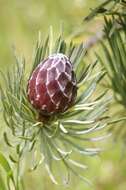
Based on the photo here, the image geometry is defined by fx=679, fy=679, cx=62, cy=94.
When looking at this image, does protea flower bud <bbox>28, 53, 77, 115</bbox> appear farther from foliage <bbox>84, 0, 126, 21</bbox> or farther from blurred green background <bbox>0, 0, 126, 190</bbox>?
blurred green background <bbox>0, 0, 126, 190</bbox>

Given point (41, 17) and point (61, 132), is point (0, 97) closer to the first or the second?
point (61, 132)

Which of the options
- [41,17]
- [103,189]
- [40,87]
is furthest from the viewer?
[41,17]

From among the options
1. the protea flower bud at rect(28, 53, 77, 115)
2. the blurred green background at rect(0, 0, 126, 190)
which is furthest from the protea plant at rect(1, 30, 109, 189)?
the blurred green background at rect(0, 0, 126, 190)

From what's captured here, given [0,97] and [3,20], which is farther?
[3,20]

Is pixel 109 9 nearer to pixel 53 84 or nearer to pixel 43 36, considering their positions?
pixel 53 84

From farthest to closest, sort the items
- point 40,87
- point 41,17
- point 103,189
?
point 41,17 → point 103,189 → point 40,87

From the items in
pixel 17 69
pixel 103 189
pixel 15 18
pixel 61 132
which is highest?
pixel 15 18

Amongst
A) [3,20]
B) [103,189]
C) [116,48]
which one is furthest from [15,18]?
[116,48]

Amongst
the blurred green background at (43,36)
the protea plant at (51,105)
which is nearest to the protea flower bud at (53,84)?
the protea plant at (51,105)

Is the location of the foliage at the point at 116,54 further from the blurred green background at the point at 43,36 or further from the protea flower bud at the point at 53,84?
the blurred green background at the point at 43,36
